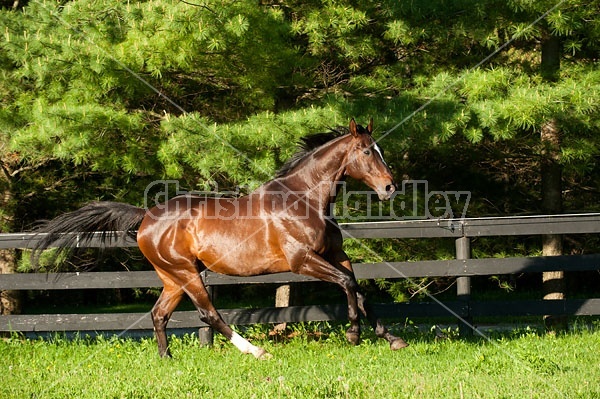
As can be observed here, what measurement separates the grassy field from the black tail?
119cm

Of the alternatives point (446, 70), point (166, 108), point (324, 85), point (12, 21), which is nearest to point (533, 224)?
point (446, 70)

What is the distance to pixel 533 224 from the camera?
26.8 feet

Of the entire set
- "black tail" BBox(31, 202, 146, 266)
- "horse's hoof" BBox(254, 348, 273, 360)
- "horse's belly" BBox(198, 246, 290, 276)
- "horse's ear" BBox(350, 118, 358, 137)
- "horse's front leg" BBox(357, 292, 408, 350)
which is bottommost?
"horse's hoof" BBox(254, 348, 273, 360)

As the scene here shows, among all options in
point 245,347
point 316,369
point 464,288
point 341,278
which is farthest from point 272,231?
point 464,288

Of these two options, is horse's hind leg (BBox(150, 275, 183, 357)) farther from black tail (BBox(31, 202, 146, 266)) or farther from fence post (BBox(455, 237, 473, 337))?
fence post (BBox(455, 237, 473, 337))

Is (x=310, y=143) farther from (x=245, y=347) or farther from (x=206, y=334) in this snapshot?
(x=206, y=334)

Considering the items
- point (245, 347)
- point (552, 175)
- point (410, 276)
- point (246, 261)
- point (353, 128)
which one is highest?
point (353, 128)

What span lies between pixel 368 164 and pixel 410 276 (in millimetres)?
1747

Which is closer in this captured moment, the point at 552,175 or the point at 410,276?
the point at 410,276

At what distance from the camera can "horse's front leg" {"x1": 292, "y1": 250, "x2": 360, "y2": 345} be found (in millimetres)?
6895

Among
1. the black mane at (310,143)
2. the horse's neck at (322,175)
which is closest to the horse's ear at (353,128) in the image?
the horse's neck at (322,175)

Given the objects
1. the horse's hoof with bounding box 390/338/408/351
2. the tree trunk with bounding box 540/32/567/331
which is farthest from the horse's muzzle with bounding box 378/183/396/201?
the tree trunk with bounding box 540/32/567/331

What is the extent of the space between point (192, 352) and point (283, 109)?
13.1 feet

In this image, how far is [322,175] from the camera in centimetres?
Answer: 736
